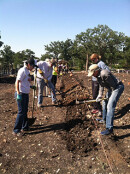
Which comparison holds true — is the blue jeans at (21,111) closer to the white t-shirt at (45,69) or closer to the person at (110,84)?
the person at (110,84)

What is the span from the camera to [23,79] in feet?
12.7

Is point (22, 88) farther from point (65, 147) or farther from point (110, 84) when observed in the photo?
point (110, 84)

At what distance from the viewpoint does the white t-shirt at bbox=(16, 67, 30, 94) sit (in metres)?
3.78

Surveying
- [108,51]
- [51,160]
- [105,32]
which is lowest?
[51,160]

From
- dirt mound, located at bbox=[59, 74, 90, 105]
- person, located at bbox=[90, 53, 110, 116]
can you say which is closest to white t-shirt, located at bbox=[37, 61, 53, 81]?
dirt mound, located at bbox=[59, 74, 90, 105]

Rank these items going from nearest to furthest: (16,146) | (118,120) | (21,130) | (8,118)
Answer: (16,146)
(21,130)
(118,120)
(8,118)

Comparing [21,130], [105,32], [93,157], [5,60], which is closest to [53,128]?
[21,130]

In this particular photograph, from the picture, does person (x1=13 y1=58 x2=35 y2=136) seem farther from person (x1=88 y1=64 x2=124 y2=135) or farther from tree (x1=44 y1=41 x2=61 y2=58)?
tree (x1=44 y1=41 x2=61 y2=58)

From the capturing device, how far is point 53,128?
4703 millimetres

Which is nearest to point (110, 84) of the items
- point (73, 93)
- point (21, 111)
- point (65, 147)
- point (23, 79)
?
point (65, 147)

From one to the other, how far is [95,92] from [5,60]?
3792cm

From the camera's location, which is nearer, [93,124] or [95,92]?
[93,124]

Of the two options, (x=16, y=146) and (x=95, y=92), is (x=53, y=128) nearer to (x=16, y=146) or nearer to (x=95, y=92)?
(x=16, y=146)

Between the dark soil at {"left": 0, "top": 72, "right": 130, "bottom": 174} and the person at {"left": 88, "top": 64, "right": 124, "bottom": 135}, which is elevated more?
the person at {"left": 88, "top": 64, "right": 124, "bottom": 135}
